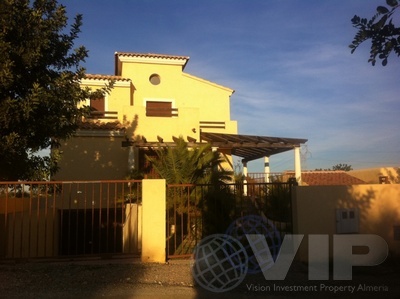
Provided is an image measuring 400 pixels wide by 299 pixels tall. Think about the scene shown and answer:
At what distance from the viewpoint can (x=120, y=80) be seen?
64.5 ft

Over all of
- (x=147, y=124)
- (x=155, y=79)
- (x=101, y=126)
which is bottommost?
(x=101, y=126)

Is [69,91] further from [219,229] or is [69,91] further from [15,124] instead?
[219,229]

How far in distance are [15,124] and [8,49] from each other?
1392 millimetres

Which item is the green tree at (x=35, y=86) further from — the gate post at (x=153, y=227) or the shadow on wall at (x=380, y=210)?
the shadow on wall at (x=380, y=210)

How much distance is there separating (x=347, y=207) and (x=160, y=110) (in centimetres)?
1177

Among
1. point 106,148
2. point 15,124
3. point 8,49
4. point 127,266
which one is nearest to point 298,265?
point 127,266

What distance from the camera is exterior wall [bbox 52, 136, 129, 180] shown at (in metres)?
16.2

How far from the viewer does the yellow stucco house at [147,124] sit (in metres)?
16.3

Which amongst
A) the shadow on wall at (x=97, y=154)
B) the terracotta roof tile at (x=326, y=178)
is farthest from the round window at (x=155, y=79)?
the terracotta roof tile at (x=326, y=178)

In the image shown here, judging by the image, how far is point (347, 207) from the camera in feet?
28.7

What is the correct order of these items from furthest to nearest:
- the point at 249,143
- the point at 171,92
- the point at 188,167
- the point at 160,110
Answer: the point at 171,92
the point at 160,110
the point at 249,143
the point at 188,167
